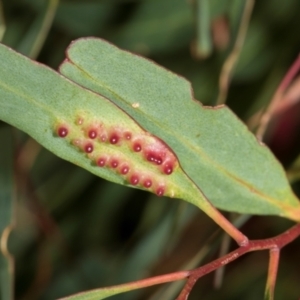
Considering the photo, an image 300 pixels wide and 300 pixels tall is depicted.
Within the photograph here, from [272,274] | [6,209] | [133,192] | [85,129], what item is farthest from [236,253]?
[133,192]

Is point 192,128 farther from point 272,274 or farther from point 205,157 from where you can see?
point 272,274

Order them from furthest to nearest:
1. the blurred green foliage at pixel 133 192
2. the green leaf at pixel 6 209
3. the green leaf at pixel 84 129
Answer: the blurred green foliage at pixel 133 192 → the green leaf at pixel 6 209 → the green leaf at pixel 84 129

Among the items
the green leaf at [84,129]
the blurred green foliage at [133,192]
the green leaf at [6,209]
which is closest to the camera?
the green leaf at [84,129]

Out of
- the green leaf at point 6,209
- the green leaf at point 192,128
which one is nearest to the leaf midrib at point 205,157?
the green leaf at point 192,128

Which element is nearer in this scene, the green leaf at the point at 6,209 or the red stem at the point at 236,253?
the red stem at the point at 236,253

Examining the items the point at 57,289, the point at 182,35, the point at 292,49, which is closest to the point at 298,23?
the point at 292,49

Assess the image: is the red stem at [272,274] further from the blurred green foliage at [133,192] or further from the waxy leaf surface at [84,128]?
the blurred green foliage at [133,192]

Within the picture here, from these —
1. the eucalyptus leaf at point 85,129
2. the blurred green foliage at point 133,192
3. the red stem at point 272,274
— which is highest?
the eucalyptus leaf at point 85,129
